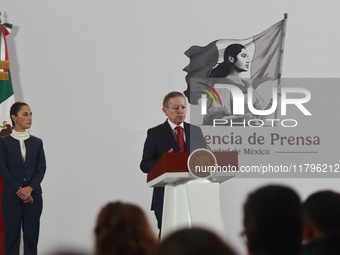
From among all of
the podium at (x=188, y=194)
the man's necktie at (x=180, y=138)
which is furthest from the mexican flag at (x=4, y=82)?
the podium at (x=188, y=194)

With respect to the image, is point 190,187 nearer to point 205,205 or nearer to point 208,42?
point 205,205

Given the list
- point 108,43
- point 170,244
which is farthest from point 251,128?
point 170,244

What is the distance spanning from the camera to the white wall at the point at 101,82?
25.5ft

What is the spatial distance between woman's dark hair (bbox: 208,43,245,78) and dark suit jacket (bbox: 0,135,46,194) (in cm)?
254

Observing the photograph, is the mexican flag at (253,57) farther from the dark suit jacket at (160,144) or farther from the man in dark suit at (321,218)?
the man in dark suit at (321,218)

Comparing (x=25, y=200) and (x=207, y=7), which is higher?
(x=207, y=7)

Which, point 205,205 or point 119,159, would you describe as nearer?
point 205,205

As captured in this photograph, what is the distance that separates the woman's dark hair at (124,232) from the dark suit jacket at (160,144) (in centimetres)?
428

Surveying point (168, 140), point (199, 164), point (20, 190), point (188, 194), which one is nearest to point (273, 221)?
point (199, 164)

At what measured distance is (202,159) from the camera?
17.1 feet

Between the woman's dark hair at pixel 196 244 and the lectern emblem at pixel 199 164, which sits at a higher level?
the woman's dark hair at pixel 196 244

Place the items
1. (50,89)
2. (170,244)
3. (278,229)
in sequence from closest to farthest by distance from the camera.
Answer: (170,244) < (278,229) < (50,89)

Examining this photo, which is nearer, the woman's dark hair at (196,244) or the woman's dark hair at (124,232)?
the woman's dark hair at (196,244)

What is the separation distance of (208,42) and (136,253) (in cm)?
619
